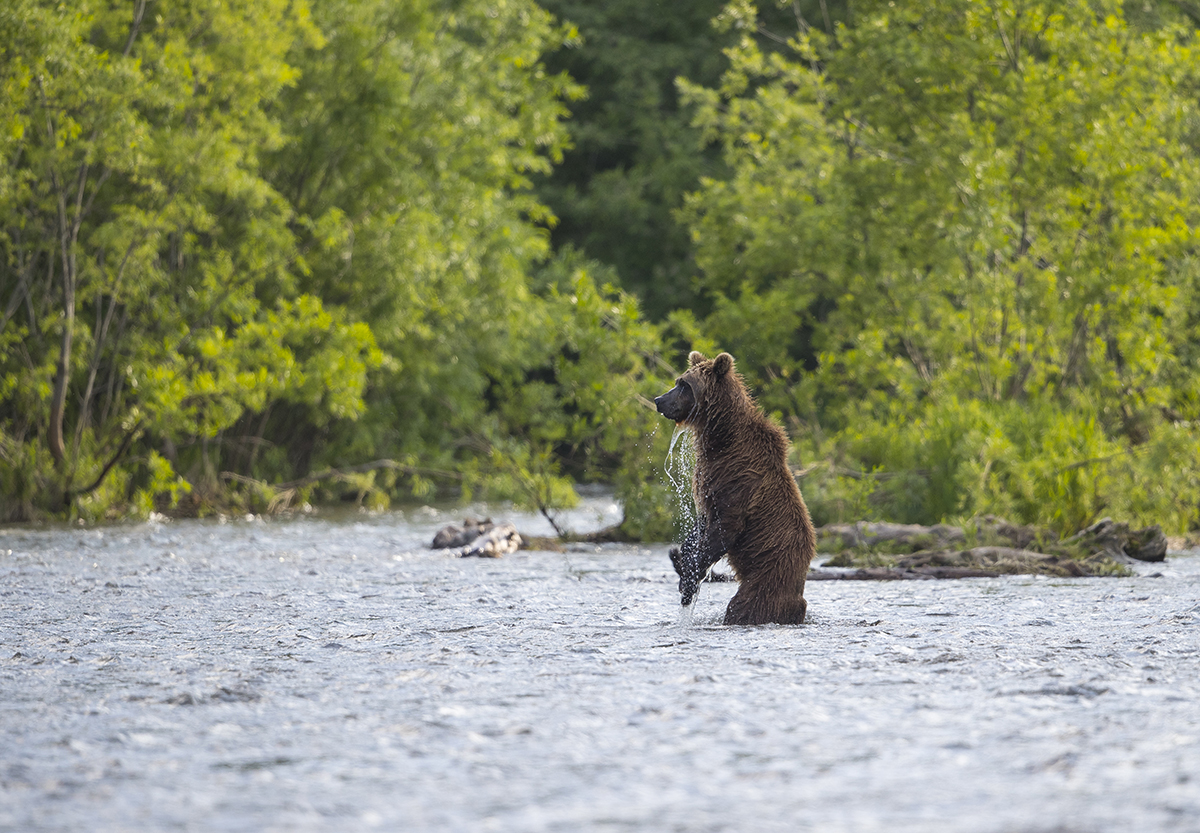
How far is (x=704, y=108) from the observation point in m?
22.8

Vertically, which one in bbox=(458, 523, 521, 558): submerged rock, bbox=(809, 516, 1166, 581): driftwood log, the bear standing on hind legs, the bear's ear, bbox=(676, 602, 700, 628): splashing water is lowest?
bbox=(458, 523, 521, 558): submerged rock

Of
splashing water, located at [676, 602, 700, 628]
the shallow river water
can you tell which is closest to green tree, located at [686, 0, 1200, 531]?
the shallow river water

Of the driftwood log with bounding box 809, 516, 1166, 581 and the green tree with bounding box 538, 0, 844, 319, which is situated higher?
the green tree with bounding box 538, 0, 844, 319

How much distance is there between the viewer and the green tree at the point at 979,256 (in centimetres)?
1516

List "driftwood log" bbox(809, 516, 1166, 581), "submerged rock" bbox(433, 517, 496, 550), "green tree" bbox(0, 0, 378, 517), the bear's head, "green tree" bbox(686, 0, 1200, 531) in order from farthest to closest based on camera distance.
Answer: "green tree" bbox(0, 0, 378, 517) < "green tree" bbox(686, 0, 1200, 531) < "submerged rock" bbox(433, 517, 496, 550) < "driftwood log" bbox(809, 516, 1166, 581) < the bear's head

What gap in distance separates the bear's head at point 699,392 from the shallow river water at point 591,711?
1244mm

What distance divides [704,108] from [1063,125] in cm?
723

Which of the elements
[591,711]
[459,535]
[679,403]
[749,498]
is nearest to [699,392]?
[679,403]

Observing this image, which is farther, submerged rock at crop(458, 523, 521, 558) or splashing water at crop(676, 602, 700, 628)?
submerged rock at crop(458, 523, 521, 558)

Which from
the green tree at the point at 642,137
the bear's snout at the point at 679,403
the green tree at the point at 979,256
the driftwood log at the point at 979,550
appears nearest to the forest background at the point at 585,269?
the green tree at the point at 979,256

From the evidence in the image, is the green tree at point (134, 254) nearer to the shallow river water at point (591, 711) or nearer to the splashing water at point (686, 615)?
the shallow river water at point (591, 711)

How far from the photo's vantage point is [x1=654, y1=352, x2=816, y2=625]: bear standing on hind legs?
7.92 m

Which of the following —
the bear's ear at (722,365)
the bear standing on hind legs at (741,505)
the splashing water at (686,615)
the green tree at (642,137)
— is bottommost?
the splashing water at (686,615)

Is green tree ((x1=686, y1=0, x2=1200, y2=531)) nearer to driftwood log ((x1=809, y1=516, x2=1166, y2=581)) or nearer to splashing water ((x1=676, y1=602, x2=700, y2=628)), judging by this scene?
driftwood log ((x1=809, y1=516, x2=1166, y2=581))
